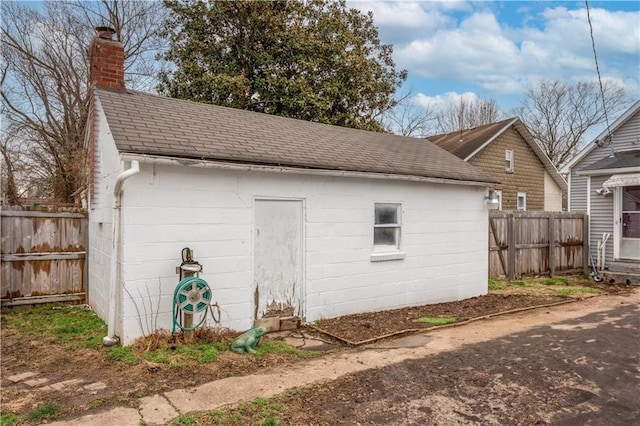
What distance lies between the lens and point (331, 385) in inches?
189

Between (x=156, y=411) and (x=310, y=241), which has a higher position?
(x=310, y=241)

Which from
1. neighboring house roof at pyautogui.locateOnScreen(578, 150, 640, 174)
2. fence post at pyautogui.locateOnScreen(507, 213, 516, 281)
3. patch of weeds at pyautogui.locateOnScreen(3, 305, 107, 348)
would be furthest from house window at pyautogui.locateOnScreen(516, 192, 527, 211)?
patch of weeds at pyautogui.locateOnScreen(3, 305, 107, 348)

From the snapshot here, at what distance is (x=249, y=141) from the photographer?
300 inches

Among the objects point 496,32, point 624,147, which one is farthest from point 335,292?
point 624,147

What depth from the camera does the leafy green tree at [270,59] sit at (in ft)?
59.2

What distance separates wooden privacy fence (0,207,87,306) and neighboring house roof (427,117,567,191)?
49.5ft

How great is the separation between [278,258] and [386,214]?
8.45 ft

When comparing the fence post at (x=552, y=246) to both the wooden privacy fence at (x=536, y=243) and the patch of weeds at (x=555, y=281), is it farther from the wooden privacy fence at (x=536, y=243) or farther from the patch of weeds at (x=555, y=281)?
the patch of weeds at (x=555, y=281)

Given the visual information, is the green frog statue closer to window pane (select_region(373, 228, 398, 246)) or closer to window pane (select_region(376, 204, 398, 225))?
window pane (select_region(373, 228, 398, 246))

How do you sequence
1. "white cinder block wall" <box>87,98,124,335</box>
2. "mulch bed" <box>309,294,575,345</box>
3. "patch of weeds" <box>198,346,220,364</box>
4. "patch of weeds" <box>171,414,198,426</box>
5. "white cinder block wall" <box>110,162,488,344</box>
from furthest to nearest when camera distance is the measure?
"mulch bed" <box>309,294,575,345</box>
"white cinder block wall" <box>87,98,124,335</box>
"white cinder block wall" <box>110,162,488,344</box>
"patch of weeds" <box>198,346,220,364</box>
"patch of weeds" <box>171,414,198,426</box>

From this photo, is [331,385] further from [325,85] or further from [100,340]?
[325,85]

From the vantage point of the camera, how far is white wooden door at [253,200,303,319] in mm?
6984

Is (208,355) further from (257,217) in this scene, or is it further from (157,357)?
(257,217)

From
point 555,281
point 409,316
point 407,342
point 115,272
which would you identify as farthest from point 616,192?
point 115,272
